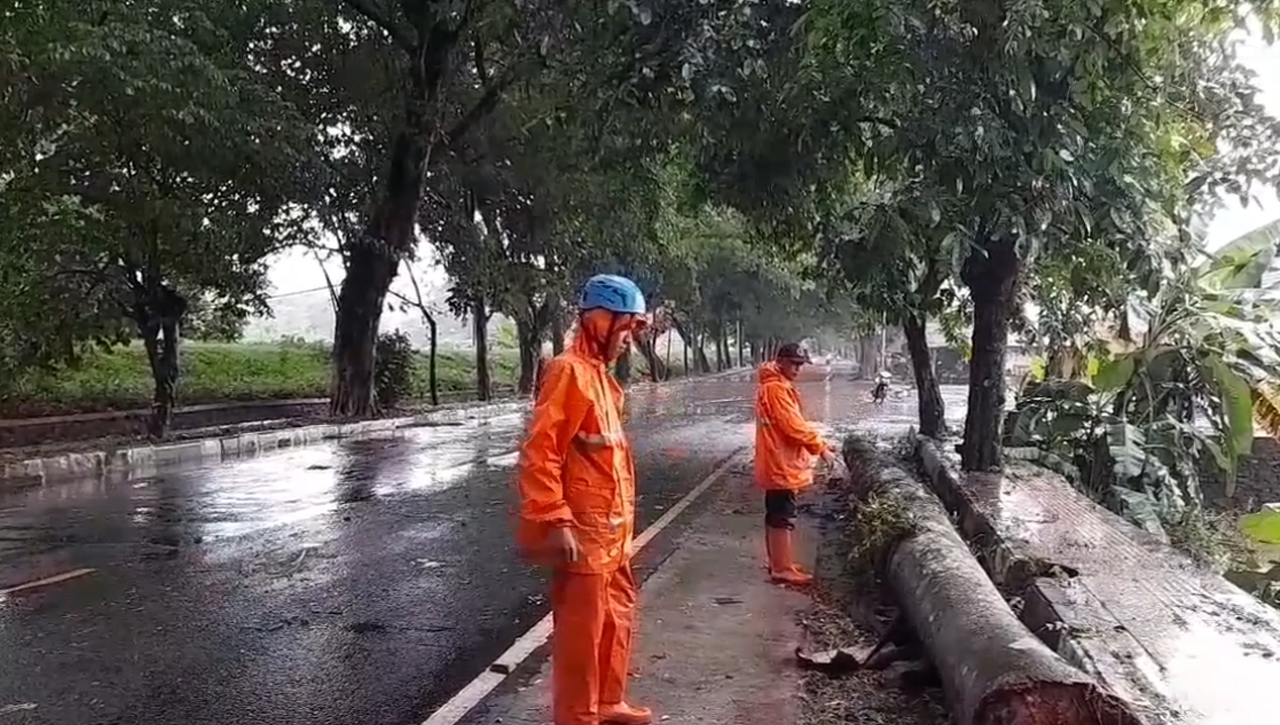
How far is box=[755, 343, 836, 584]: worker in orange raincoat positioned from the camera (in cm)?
812

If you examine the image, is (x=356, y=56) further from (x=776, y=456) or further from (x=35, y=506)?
(x=776, y=456)

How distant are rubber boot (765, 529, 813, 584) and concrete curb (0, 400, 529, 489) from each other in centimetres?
982

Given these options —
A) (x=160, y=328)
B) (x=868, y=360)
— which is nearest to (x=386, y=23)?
(x=160, y=328)

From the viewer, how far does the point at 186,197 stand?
683 inches

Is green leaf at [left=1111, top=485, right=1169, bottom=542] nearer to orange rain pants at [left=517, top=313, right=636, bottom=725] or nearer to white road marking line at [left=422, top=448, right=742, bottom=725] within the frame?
white road marking line at [left=422, top=448, right=742, bottom=725]

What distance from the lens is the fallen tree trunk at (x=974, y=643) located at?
4328 mm

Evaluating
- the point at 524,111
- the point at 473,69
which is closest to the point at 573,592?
the point at 524,111

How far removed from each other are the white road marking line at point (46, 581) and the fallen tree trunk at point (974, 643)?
5.47m

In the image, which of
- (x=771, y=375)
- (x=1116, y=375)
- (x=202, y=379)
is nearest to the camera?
(x=771, y=375)

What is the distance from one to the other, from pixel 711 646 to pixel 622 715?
1.64 meters

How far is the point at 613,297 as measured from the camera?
186 inches

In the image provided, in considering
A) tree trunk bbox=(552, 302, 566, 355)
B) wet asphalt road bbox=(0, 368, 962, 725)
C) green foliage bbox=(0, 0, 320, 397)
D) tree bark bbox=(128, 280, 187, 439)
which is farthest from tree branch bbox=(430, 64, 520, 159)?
tree trunk bbox=(552, 302, 566, 355)


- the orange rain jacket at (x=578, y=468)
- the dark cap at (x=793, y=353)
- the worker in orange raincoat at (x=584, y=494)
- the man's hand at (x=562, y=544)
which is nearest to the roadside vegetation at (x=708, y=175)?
the dark cap at (x=793, y=353)

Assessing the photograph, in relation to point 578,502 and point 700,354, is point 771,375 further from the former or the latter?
point 700,354
